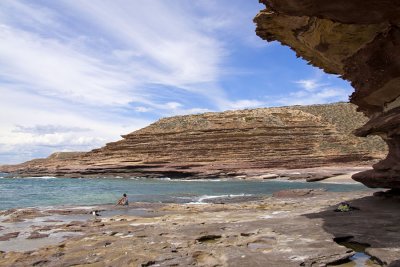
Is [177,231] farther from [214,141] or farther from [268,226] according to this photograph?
[214,141]

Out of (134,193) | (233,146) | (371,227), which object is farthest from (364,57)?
(233,146)

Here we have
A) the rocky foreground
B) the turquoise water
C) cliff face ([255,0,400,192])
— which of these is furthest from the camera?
the turquoise water

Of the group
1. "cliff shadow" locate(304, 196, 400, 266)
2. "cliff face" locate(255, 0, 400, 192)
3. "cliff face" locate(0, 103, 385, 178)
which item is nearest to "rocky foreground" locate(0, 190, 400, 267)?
"cliff shadow" locate(304, 196, 400, 266)

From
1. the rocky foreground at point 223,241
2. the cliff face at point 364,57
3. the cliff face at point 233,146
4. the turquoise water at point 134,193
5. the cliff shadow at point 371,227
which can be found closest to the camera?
the cliff shadow at point 371,227

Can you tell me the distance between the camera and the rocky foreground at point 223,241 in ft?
33.9

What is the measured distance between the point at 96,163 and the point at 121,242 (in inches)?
2753

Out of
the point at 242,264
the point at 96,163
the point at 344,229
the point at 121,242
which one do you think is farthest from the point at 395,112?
the point at 96,163

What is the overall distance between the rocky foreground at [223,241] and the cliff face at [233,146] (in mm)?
49981

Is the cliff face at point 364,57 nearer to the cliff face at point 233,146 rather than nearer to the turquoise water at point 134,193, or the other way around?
the turquoise water at point 134,193

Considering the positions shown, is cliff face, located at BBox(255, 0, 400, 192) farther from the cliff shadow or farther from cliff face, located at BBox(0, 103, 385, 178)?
cliff face, located at BBox(0, 103, 385, 178)

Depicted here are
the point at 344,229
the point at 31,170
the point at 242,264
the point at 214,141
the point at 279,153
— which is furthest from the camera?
the point at 31,170

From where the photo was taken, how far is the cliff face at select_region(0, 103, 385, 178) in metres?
69.6

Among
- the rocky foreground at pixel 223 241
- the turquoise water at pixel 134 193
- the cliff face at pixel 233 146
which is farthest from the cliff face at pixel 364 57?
the cliff face at pixel 233 146

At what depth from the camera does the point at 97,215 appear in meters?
22.5
